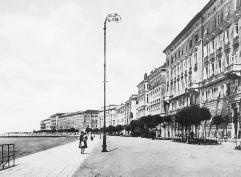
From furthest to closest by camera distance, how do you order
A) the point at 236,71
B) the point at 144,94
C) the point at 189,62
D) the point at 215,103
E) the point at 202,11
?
the point at 144,94 → the point at 189,62 → the point at 202,11 → the point at 215,103 → the point at 236,71

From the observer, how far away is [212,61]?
2103 inches

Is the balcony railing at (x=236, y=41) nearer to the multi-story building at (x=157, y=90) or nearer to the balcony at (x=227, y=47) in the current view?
the balcony at (x=227, y=47)

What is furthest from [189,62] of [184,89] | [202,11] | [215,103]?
[215,103]

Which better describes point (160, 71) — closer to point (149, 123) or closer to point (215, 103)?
point (149, 123)

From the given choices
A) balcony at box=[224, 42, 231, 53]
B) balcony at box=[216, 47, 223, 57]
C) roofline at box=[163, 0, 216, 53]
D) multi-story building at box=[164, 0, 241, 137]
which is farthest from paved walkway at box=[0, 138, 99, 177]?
roofline at box=[163, 0, 216, 53]

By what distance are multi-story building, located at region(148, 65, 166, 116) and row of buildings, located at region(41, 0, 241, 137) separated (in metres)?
7.61

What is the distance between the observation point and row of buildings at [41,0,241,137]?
4503cm

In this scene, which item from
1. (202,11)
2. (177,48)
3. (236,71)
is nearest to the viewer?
(236,71)

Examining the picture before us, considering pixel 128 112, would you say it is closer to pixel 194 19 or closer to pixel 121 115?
pixel 121 115

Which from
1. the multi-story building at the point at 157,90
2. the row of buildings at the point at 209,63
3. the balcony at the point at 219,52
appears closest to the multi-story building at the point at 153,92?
the multi-story building at the point at 157,90

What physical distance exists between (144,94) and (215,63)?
66714mm

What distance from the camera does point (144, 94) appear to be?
388ft

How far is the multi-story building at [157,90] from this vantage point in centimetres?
9462

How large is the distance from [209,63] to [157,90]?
45.8 metres
